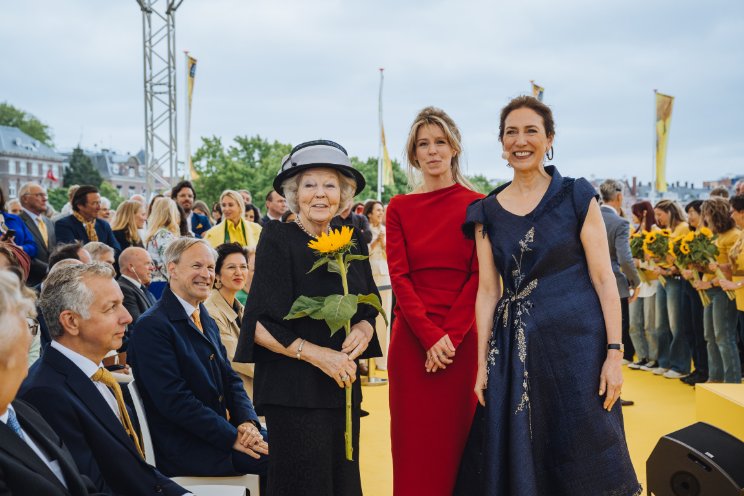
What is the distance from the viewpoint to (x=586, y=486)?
2314 millimetres

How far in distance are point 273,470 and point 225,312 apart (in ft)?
5.74

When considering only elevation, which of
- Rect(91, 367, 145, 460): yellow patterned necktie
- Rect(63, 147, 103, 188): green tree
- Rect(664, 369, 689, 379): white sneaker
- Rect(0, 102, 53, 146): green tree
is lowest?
Rect(664, 369, 689, 379): white sneaker

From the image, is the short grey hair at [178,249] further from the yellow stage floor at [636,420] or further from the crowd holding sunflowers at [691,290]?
the crowd holding sunflowers at [691,290]

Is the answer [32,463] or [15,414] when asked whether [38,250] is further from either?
[32,463]

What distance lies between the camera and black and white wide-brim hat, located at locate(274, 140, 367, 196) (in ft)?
7.75

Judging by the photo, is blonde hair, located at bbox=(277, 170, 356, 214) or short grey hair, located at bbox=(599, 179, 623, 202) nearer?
blonde hair, located at bbox=(277, 170, 356, 214)

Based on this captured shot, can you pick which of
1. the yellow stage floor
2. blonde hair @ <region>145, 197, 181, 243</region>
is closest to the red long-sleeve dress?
the yellow stage floor

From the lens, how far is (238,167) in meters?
41.7

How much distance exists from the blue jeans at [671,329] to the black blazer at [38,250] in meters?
6.33

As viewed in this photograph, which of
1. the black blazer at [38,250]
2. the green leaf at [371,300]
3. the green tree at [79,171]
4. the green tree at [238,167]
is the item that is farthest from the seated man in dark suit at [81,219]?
the green tree at [79,171]

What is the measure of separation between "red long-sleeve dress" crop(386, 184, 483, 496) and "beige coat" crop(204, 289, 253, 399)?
51.8 inches

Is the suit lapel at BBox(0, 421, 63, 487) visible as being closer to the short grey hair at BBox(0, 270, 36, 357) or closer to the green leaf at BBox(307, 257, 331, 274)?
the short grey hair at BBox(0, 270, 36, 357)

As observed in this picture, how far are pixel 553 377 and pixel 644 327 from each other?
6001 millimetres

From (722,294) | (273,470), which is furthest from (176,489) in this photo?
(722,294)
